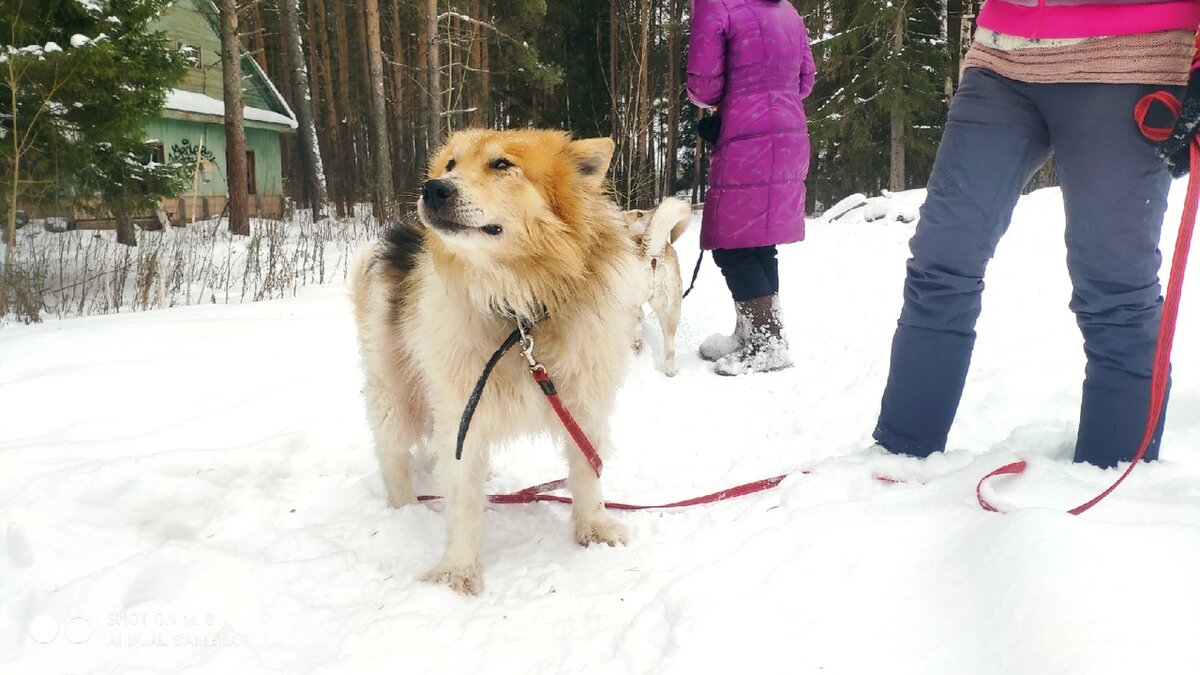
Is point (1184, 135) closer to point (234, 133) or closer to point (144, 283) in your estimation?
point (144, 283)

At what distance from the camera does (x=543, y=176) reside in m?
2.15

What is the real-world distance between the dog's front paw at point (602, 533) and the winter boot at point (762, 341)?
242 centimetres

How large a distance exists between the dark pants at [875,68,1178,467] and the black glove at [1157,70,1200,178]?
0.08 meters

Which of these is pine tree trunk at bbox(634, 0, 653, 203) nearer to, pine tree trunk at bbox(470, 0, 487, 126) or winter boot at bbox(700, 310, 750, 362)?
pine tree trunk at bbox(470, 0, 487, 126)

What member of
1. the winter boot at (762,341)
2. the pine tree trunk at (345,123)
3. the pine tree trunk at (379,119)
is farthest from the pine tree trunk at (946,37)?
the pine tree trunk at (345,123)

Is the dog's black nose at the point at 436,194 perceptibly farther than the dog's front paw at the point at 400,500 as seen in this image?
No

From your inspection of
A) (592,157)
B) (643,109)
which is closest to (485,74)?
(643,109)

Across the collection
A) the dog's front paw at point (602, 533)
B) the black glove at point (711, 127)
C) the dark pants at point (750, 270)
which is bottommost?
the dog's front paw at point (602, 533)

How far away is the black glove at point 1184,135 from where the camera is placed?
161 cm

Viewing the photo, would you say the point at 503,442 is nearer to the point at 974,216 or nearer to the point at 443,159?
the point at 443,159

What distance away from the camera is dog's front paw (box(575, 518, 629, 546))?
7.68 ft

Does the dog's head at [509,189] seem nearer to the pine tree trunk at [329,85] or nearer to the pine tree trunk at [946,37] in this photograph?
the pine tree trunk at [946,37]

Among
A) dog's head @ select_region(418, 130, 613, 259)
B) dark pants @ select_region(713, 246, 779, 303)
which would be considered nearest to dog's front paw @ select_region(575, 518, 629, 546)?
dog's head @ select_region(418, 130, 613, 259)

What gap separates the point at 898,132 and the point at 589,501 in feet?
51.3
